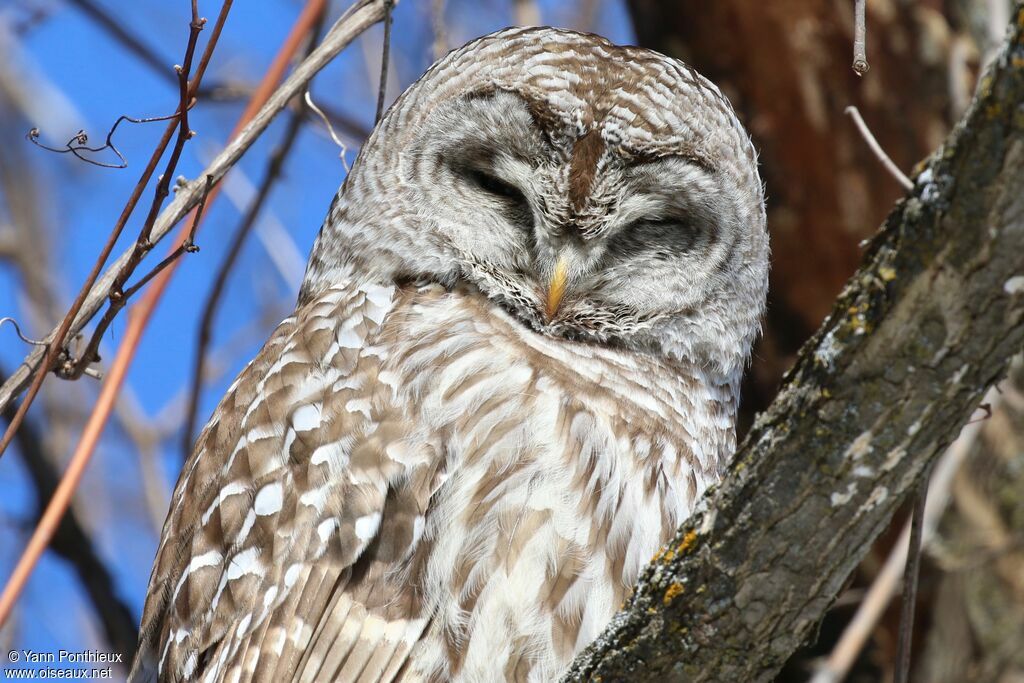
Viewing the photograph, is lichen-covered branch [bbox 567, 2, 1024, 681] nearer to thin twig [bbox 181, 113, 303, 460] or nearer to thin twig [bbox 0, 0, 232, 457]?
thin twig [bbox 0, 0, 232, 457]

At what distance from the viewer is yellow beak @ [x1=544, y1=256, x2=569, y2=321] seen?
112 inches

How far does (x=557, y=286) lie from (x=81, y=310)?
107 cm

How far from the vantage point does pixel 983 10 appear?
13.9ft

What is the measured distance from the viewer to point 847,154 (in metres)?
4.37

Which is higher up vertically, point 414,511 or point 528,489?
point 528,489

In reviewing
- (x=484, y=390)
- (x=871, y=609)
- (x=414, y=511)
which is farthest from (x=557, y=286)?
(x=871, y=609)

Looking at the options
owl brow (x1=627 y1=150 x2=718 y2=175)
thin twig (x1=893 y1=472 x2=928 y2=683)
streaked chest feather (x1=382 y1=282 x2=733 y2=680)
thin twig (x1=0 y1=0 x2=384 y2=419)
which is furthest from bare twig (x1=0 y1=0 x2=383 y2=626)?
thin twig (x1=893 y1=472 x2=928 y2=683)

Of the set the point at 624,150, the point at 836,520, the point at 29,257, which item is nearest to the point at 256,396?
the point at 624,150

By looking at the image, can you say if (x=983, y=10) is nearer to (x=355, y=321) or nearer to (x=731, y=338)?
(x=731, y=338)

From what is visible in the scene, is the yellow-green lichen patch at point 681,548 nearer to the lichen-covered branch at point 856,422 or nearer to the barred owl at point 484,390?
the lichen-covered branch at point 856,422

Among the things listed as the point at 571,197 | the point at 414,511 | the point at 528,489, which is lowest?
the point at 414,511

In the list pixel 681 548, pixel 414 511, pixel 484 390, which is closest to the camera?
pixel 681 548

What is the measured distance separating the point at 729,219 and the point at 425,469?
1093 mm

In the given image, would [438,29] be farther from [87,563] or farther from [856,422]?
[856,422]
